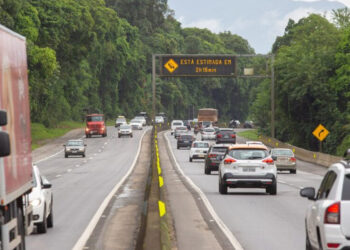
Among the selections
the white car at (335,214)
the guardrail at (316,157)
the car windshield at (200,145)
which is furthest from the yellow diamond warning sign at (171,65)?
the white car at (335,214)

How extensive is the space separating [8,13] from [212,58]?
19940mm

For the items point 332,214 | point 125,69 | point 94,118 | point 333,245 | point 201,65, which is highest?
point 125,69

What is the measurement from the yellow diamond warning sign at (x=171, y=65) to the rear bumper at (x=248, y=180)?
183ft

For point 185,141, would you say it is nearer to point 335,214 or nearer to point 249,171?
point 249,171

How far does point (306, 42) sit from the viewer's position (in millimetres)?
90438

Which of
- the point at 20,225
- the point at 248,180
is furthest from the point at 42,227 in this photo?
the point at 248,180

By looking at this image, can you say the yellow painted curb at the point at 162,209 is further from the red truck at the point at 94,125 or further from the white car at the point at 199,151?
the red truck at the point at 94,125

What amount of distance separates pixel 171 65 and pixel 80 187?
49.8 meters

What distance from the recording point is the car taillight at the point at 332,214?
1104cm

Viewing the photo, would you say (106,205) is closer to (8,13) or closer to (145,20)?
(8,13)

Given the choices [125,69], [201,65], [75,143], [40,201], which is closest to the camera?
[40,201]

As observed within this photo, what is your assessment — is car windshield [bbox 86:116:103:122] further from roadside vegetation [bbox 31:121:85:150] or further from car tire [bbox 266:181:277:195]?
car tire [bbox 266:181:277:195]

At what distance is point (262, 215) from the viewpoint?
2245cm

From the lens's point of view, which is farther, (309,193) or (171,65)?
(171,65)
